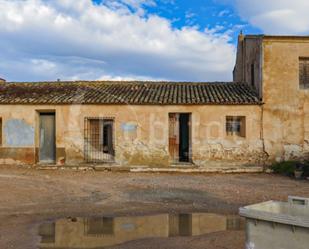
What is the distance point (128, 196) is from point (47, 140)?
884 cm

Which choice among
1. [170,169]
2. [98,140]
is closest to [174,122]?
[170,169]

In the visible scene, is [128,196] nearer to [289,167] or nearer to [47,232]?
[47,232]

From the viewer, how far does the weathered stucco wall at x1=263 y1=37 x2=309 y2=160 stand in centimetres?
1600

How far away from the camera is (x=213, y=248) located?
606cm

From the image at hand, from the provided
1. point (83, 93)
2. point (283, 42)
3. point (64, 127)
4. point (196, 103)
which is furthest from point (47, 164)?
point (283, 42)

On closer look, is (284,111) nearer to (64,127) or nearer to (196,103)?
(196,103)

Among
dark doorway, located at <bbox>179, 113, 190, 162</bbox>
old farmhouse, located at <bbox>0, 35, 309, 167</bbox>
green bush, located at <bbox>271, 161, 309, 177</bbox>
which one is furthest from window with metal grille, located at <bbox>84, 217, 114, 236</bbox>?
dark doorway, located at <bbox>179, 113, 190, 162</bbox>

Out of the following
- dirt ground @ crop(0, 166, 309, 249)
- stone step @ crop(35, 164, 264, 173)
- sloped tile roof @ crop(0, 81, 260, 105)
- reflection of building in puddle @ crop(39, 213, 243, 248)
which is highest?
sloped tile roof @ crop(0, 81, 260, 105)

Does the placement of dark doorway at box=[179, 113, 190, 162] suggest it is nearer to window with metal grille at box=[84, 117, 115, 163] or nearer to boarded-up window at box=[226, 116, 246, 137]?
boarded-up window at box=[226, 116, 246, 137]

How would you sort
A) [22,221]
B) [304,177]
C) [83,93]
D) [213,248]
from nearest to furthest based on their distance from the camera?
[213,248], [22,221], [304,177], [83,93]

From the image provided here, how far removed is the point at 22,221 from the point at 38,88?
12694 millimetres

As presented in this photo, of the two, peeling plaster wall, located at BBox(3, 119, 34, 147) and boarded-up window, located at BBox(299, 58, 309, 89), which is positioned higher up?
boarded-up window, located at BBox(299, 58, 309, 89)

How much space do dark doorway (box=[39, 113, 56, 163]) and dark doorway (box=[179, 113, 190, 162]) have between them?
20.6 ft

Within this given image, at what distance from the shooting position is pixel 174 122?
17.2 m
